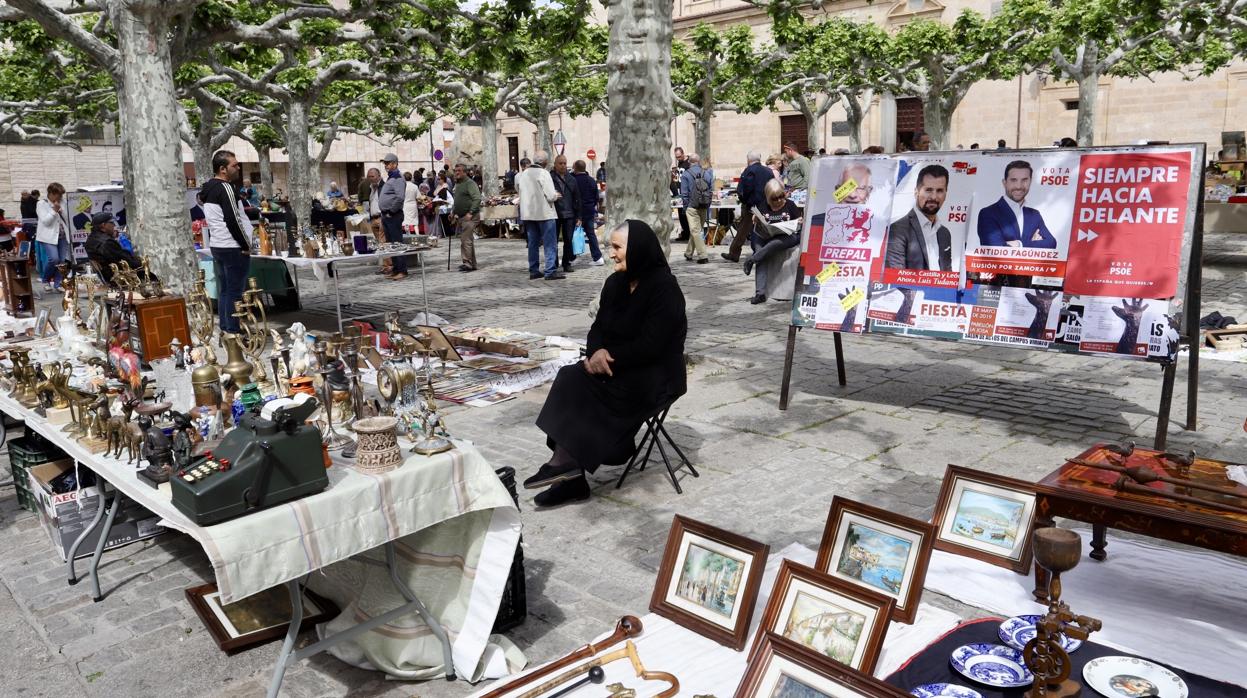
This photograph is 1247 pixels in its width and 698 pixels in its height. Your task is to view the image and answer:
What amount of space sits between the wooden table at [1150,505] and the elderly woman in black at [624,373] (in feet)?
6.55

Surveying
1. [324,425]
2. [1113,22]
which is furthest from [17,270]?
[1113,22]

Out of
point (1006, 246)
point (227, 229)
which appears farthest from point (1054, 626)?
point (227, 229)

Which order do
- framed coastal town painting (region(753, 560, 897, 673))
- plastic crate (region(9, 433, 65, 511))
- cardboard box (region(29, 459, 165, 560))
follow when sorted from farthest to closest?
plastic crate (region(9, 433, 65, 511)) < cardboard box (region(29, 459, 165, 560)) < framed coastal town painting (region(753, 560, 897, 673))

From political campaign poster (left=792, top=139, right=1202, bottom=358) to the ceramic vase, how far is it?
412cm

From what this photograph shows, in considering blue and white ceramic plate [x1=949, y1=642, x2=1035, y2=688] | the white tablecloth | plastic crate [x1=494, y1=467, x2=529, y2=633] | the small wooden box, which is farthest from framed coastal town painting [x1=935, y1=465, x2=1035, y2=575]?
the small wooden box

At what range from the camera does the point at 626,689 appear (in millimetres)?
2729

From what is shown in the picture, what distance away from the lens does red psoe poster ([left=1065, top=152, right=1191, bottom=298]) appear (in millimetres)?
5219

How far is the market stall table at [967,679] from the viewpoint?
2605 millimetres

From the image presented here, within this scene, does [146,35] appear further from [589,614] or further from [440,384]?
[589,614]

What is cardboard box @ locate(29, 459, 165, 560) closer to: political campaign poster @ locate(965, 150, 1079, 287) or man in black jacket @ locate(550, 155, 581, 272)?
political campaign poster @ locate(965, 150, 1079, 287)

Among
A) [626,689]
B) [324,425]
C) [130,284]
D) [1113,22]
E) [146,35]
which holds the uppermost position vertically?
[1113,22]

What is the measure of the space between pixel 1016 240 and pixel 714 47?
19.5 meters

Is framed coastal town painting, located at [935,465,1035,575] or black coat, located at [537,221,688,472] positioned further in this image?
black coat, located at [537,221,688,472]

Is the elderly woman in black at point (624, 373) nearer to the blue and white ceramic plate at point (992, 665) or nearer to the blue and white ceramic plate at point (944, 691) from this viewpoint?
the blue and white ceramic plate at point (992, 665)
